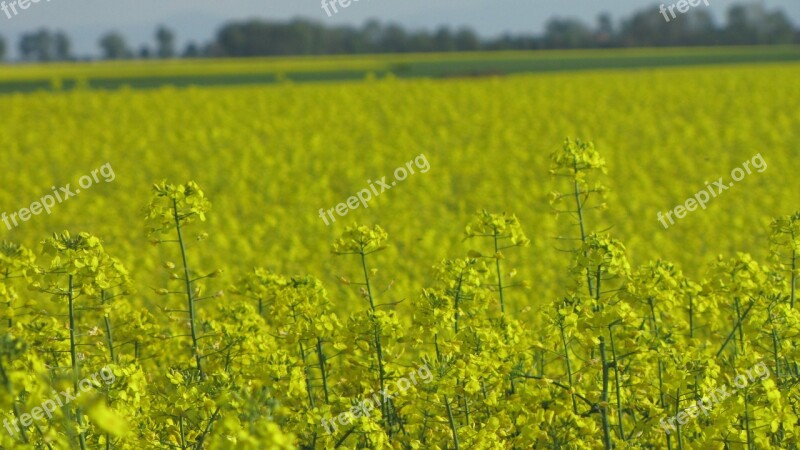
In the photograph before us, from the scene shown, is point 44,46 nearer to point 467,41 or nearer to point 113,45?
point 113,45

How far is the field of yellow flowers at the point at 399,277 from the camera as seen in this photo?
404cm

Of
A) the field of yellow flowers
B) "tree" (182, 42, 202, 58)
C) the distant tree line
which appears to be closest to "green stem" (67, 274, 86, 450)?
the field of yellow flowers

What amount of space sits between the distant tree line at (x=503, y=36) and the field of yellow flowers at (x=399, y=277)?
64976 millimetres

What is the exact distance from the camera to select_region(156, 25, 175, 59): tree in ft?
432

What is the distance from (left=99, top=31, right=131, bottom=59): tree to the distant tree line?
3052 centimetres

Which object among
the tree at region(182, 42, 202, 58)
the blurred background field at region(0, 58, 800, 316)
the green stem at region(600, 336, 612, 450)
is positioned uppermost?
the tree at region(182, 42, 202, 58)

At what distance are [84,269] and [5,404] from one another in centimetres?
145

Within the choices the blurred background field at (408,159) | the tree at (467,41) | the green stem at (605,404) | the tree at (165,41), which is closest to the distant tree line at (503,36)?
the tree at (467,41)

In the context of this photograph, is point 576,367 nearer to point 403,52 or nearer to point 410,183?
point 410,183

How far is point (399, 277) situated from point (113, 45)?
136 metres

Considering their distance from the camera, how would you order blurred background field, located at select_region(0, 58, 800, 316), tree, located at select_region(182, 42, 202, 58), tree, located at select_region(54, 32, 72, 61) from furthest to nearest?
tree, located at select_region(54, 32, 72, 61), tree, located at select_region(182, 42, 202, 58), blurred background field, located at select_region(0, 58, 800, 316)

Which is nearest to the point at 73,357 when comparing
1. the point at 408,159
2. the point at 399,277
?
the point at 399,277

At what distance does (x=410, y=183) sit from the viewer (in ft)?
53.1

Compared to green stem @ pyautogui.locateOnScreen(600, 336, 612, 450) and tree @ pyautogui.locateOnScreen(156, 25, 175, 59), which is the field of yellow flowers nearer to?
green stem @ pyautogui.locateOnScreen(600, 336, 612, 450)
